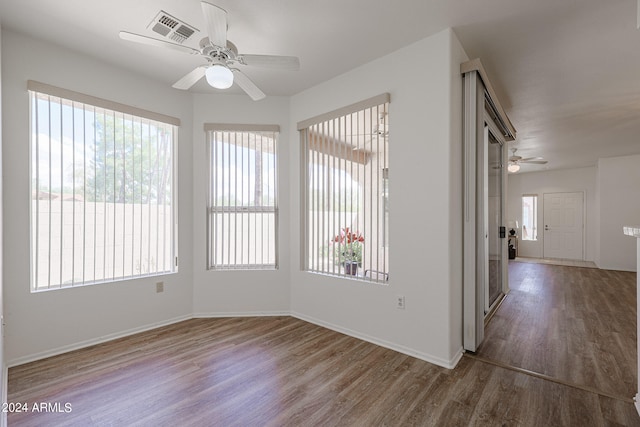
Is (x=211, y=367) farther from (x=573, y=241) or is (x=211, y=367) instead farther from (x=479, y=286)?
(x=573, y=241)

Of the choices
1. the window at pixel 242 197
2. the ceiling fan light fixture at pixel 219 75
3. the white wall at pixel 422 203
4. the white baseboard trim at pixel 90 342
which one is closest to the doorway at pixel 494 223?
the white wall at pixel 422 203

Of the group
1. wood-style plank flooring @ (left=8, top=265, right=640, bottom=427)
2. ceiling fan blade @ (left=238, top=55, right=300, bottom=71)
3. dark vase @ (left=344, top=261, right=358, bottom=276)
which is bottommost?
wood-style plank flooring @ (left=8, top=265, right=640, bottom=427)

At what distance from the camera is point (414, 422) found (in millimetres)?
1703

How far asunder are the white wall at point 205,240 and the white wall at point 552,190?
27.3 feet

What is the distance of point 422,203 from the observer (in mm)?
2453

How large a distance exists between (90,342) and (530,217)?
10.4 meters

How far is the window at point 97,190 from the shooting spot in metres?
2.47

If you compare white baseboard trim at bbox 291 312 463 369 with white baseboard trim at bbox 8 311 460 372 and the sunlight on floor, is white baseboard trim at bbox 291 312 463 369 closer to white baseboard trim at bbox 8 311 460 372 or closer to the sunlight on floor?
white baseboard trim at bbox 8 311 460 372

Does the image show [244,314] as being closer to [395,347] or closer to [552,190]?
[395,347]

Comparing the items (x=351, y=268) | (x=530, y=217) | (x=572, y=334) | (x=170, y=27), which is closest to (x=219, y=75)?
(x=170, y=27)

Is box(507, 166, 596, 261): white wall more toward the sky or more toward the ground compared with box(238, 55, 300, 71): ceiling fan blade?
more toward the ground

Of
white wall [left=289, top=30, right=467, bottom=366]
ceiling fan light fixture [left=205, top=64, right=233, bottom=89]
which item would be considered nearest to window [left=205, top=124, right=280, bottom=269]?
white wall [left=289, top=30, right=467, bottom=366]

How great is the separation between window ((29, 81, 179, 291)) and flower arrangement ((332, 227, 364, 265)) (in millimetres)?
1878

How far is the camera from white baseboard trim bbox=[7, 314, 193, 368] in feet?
7.66
